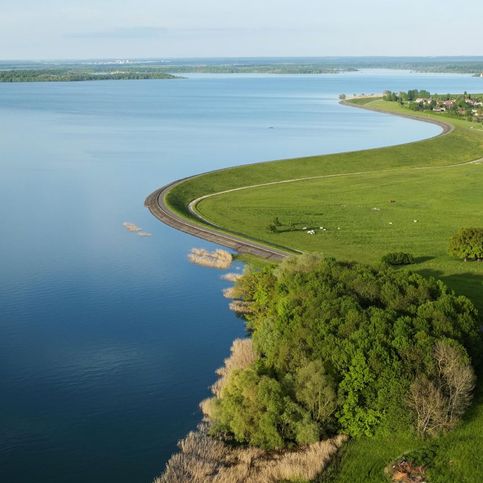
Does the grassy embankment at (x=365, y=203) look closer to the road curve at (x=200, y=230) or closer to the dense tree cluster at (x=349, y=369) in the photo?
the road curve at (x=200, y=230)

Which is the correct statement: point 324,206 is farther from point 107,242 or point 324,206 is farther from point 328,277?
point 328,277

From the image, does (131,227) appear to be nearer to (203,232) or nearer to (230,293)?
(203,232)

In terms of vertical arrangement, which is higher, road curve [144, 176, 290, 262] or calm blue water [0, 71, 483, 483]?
road curve [144, 176, 290, 262]

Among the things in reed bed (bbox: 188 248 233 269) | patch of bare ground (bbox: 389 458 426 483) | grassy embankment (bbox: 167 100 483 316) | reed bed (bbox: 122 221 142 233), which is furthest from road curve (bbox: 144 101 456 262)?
patch of bare ground (bbox: 389 458 426 483)

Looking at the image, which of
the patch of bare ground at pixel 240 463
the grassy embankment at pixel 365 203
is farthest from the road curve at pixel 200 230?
the patch of bare ground at pixel 240 463

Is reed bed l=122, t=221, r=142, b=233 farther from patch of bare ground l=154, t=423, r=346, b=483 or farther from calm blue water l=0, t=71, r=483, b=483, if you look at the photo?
patch of bare ground l=154, t=423, r=346, b=483

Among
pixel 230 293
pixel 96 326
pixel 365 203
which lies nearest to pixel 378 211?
pixel 365 203
